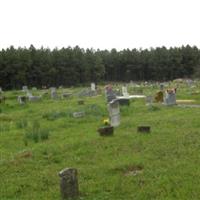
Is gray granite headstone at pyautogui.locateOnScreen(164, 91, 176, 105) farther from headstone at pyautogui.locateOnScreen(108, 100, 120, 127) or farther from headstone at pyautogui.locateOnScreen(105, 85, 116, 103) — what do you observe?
headstone at pyautogui.locateOnScreen(108, 100, 120, 127)

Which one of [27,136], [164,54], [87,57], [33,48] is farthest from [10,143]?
[164,54]

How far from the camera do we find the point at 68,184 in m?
8.20

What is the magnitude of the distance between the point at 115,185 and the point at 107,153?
9.96 feet

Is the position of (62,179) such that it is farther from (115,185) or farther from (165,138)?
(165,138)

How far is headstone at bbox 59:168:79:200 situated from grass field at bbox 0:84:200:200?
8.3 inches

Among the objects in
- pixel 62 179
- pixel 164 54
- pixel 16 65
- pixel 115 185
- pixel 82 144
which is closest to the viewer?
pixel 62 179

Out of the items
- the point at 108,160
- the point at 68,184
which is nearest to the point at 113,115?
the point at 108,160

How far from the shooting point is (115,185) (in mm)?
8789

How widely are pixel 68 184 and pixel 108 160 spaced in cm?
289

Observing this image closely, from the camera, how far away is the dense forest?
68.5m

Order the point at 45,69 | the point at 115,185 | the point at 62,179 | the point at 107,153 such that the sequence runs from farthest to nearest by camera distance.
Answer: the point at 45,69
the point at 107,153
the point at 115,185
the point at 62,179

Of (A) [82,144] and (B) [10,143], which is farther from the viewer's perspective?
(B) [10,143]

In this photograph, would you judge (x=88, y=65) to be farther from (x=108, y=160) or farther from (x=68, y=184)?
(x=68, y=184)

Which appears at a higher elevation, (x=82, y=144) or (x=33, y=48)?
(x=33, y=48)
